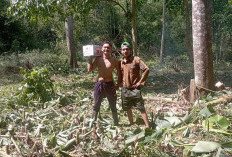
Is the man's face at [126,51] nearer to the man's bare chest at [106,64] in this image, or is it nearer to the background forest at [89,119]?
the man's bare chest at [106,64]

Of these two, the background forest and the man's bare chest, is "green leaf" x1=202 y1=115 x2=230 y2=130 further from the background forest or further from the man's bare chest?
the man's bare chest

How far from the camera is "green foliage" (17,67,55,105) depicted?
5.78 meters

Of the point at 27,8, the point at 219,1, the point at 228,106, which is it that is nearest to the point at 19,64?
the point at 27,8

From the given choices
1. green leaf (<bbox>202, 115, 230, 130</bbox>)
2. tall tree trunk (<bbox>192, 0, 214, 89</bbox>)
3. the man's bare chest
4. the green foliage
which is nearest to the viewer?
green leaf (<bbox>202, 115, 230, 130</bbox>)

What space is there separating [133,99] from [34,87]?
269cm

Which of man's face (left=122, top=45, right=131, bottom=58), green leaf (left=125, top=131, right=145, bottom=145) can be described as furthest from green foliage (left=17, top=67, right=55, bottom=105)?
green leaf (left=125, top=131, right=145, bottom=145)

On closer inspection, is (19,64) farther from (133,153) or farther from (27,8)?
(133,153)

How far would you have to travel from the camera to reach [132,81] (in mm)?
4121

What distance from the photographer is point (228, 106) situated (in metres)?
4.74

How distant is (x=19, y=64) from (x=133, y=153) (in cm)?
1069

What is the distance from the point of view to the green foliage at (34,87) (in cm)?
578

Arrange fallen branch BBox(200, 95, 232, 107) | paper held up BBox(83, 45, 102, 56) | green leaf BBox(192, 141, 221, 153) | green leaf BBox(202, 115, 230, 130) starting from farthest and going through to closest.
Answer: fallen branch BBox(200, 95, 232, 107)
paper held up BBox(83, 45, 102, 56)
green leaf BBox(202, 115, 230, 130)
green leaf BBox(192, 141, 221, 153)

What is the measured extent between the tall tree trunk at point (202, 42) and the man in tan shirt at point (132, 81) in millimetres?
1822

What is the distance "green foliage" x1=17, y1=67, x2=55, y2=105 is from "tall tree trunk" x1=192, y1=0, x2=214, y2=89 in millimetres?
3161
